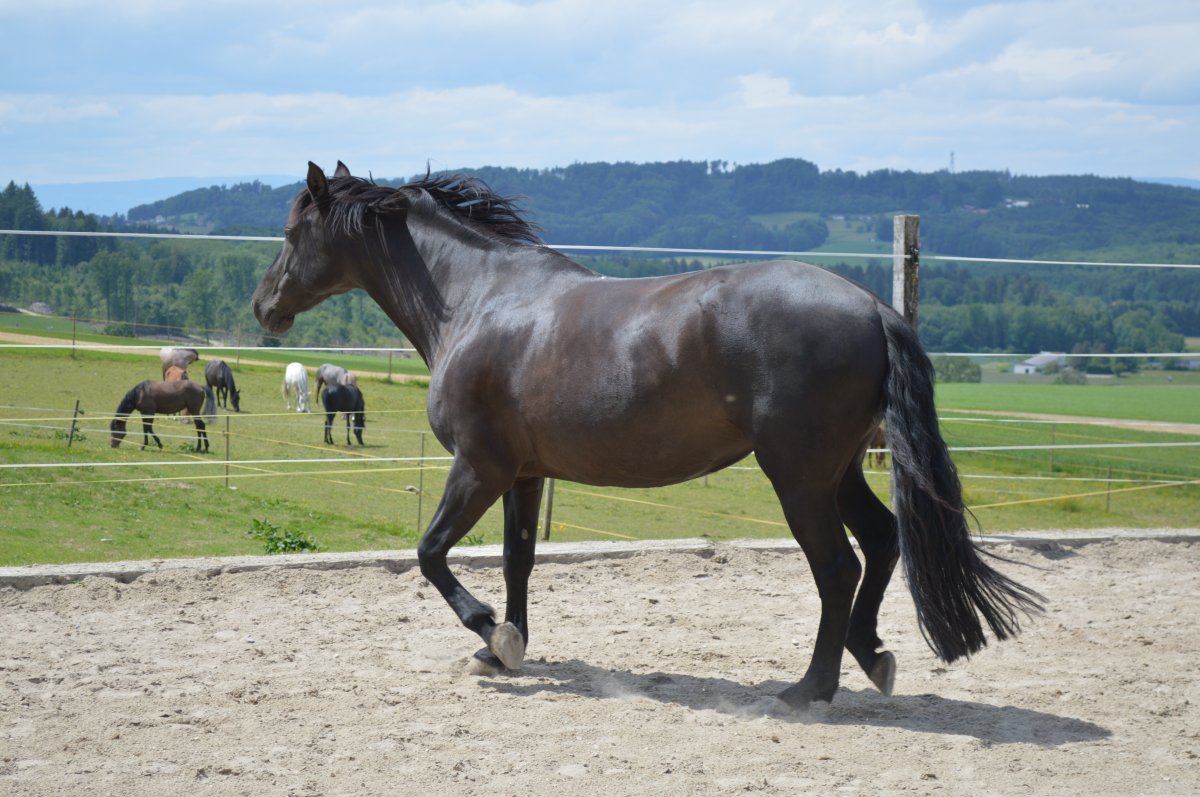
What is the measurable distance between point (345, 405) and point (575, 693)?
8.52 metres

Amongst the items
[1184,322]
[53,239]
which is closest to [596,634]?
[53,239]

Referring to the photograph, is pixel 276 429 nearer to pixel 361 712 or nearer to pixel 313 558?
pixel 313 558

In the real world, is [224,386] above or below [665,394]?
below

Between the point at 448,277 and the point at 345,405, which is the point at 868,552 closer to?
the point at 448,277

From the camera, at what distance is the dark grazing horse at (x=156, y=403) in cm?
880

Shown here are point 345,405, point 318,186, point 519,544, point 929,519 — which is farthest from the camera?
point 345,405

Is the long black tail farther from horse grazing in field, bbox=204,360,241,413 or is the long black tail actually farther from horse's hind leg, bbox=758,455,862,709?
horse grazing in field, bbox=204,360,241,413

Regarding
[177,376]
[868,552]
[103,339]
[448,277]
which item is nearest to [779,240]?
[177,376]

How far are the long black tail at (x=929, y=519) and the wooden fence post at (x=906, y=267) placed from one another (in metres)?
3.76

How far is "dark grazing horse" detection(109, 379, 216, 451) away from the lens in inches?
346

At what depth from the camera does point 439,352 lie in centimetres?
483

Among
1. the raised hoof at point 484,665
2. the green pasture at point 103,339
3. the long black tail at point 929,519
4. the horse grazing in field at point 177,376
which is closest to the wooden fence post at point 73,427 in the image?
the green pasture at point 103,339

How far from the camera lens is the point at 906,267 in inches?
296

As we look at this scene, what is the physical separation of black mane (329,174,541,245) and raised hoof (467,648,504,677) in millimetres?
1760
